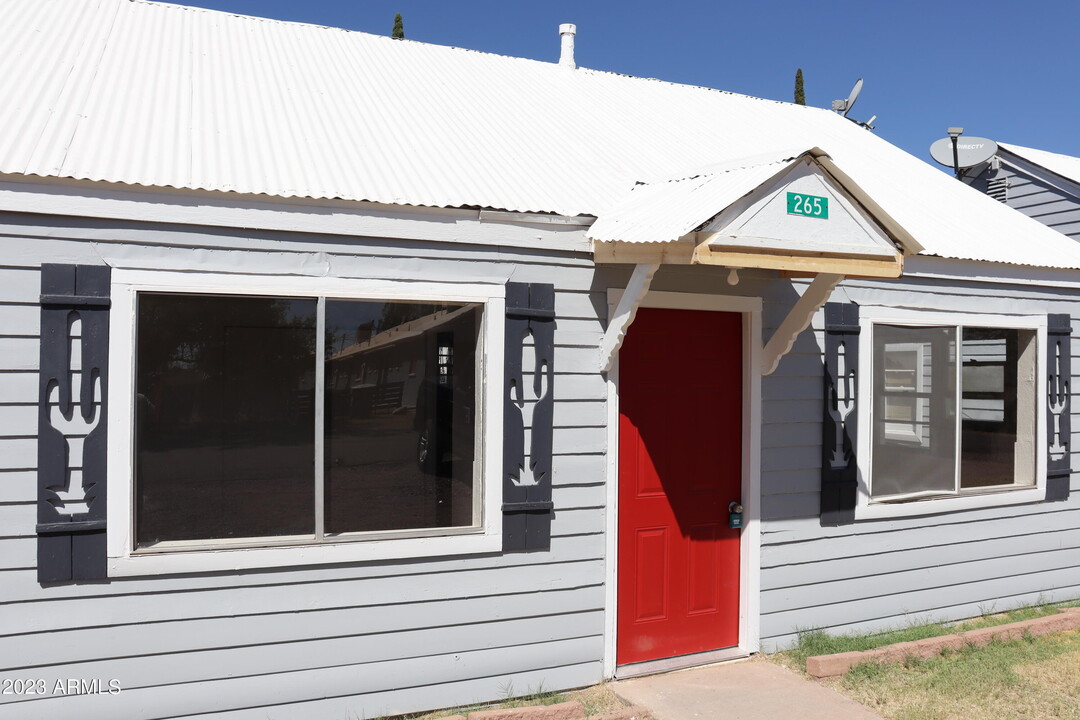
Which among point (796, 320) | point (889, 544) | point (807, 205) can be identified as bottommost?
point (889, 544)

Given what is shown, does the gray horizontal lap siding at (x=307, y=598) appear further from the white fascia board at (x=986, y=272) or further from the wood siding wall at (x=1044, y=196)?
the wood siding wall at (x=1044, y=196)

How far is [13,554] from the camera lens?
3830mm

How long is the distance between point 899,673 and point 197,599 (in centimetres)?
418

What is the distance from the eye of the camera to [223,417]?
164 inches

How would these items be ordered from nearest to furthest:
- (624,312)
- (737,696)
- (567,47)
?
(624,312)
(737,696)
(567,47)

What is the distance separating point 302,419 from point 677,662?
9.19ft

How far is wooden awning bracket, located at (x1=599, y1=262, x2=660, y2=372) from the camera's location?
458 centimetres

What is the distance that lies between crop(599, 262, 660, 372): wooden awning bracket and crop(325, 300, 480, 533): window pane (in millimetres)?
779

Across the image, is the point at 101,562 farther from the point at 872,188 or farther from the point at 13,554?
the point at 872,188

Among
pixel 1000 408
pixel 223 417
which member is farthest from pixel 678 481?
pixel 1000 408

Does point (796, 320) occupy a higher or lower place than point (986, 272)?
lower

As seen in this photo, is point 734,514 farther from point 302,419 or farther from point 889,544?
point 302,419

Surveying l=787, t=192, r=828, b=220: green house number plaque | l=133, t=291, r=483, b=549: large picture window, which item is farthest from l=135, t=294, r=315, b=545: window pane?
l=787, t=192, r=828, b=220: green house number plaque

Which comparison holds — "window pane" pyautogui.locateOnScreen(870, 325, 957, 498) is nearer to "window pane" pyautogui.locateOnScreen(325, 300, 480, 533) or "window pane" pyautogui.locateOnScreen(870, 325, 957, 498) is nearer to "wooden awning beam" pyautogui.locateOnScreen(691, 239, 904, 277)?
"wooden awning beam" pyautogui.locateOnScreen(691, 239, 904, 277)
